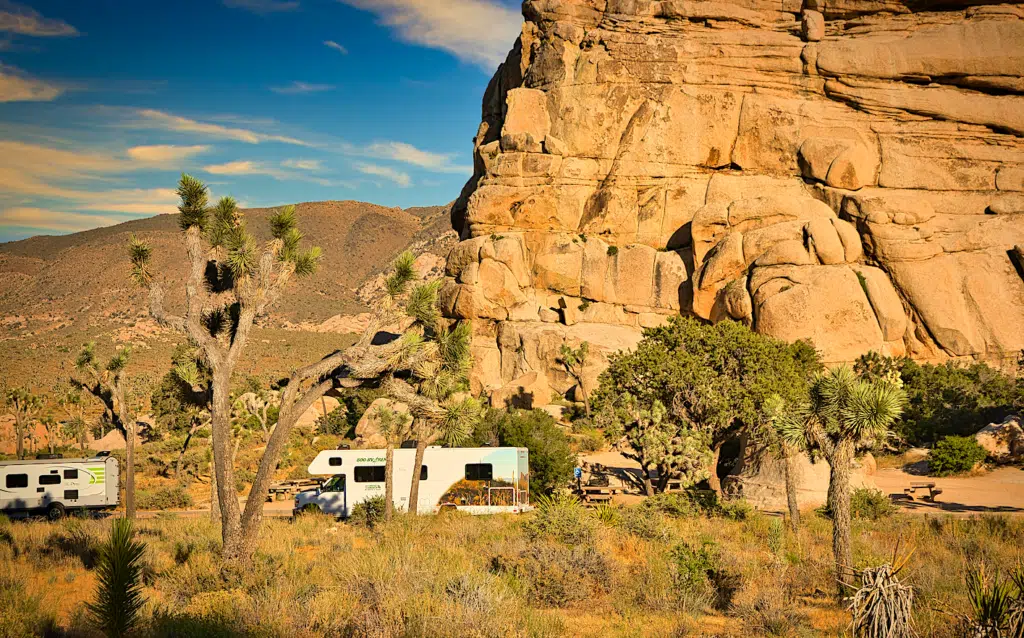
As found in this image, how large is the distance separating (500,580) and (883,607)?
624cm

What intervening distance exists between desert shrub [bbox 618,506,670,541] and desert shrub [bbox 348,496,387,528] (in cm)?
715

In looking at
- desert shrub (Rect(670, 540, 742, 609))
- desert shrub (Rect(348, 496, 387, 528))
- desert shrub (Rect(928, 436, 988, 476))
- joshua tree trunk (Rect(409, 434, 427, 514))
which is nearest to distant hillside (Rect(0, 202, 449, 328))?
desert shrub (Rect(348, 496, 387, 528))

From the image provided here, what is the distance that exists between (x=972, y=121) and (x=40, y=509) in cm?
6032

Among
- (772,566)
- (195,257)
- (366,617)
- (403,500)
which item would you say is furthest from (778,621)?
(403,500)

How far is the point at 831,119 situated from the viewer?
58.9 m

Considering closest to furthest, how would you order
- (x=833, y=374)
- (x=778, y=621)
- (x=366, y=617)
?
1. (x=366, y=617)
2. (x=778, y=621)
3. (x=833, y=374)

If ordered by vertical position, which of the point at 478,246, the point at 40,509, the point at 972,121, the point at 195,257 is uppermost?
the point at 972,121

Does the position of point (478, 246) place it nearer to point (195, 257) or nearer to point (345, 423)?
point (345, 423)

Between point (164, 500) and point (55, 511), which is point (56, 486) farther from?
point (164, 500)

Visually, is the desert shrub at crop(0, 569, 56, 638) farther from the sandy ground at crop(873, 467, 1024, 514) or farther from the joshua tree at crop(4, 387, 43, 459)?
the joshua tree at crop(4, 387, 43, 459)

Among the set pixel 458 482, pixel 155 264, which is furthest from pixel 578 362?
pixel 155 264

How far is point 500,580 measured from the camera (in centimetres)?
1325

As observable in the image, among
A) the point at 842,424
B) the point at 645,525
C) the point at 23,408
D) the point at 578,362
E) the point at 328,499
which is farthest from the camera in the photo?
the point at 578,362

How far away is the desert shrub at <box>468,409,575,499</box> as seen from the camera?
101 ft
